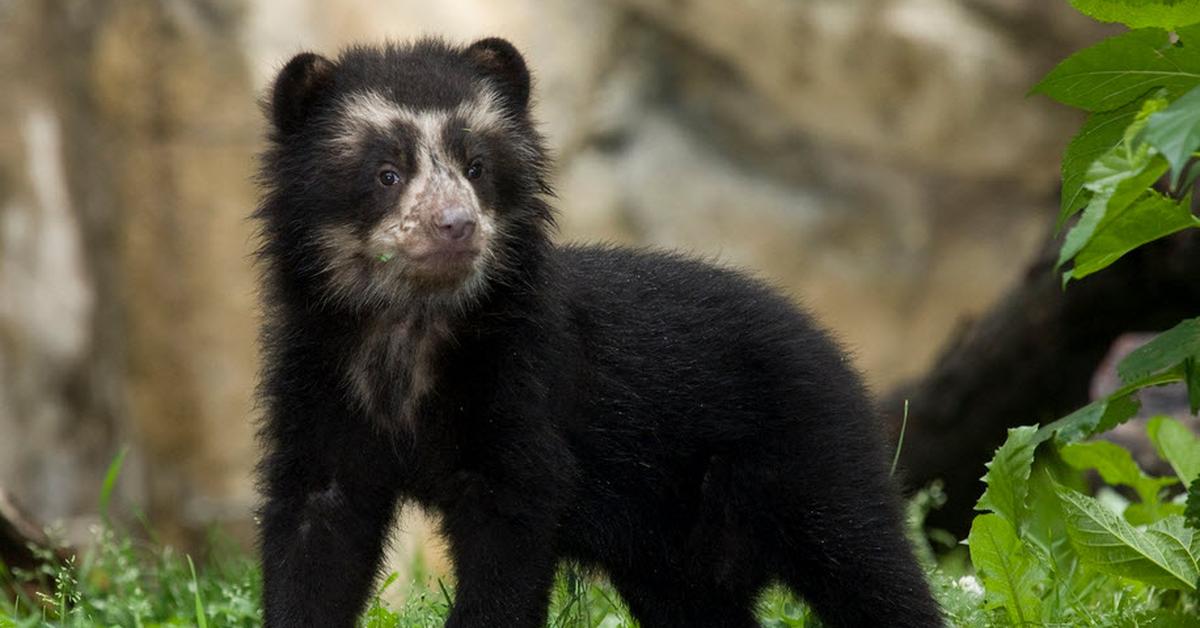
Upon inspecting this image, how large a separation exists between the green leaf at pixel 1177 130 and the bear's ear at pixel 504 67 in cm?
238

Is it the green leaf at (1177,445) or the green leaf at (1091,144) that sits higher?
the green leaf at (1091,144)

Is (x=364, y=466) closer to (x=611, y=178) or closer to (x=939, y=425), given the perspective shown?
(x=939, y=425)

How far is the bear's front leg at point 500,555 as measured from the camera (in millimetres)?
4270

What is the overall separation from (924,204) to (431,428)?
30.8 ft

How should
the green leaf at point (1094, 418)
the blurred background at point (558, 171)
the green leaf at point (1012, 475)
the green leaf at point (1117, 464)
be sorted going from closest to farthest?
the green leaf at point (1094, 418)
the green leaf at point (1012, 475)
the green leaf at point (1117, 464)
the blurred background at point (558, 171)

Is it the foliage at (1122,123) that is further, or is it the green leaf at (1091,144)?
the green leaf at (1091,144)

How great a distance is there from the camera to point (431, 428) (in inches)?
177

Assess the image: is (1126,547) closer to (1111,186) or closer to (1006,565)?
(1006,565)

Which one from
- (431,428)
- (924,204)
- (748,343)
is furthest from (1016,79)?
(431,428)

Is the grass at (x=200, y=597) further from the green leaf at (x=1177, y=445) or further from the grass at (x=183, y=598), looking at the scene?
the green leaf at (x=1177, y=445)

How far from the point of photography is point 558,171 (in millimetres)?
11414

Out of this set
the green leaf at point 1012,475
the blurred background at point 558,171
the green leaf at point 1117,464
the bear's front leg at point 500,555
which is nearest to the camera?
the green leaf at point 1012,475

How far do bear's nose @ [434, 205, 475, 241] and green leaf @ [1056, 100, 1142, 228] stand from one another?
1.57m

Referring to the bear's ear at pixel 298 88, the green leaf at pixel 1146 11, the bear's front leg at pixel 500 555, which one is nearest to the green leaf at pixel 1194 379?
the green leaf at pixel 1146 11
